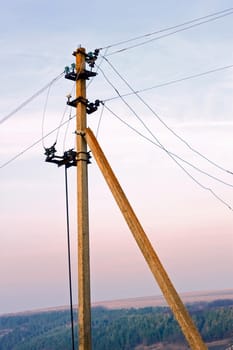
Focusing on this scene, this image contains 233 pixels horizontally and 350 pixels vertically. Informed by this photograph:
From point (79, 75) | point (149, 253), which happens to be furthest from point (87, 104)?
point (149, 253)

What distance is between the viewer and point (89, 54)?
52.6ft

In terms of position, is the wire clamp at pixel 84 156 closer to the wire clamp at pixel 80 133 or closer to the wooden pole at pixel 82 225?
the wooden pole at pixel 82 225

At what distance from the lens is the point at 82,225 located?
14195mm

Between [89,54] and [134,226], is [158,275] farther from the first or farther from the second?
[89,54]

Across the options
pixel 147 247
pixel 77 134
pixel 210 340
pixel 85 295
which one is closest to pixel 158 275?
pixel 147 247

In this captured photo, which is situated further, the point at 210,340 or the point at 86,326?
the point at 210,340

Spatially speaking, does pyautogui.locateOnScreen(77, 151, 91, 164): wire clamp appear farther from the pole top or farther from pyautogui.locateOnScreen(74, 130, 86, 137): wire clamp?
the pole top

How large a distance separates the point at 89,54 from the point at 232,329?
197 metres

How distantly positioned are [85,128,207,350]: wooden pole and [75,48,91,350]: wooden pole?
390 mm

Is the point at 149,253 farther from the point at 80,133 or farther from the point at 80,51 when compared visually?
the point at 80,51

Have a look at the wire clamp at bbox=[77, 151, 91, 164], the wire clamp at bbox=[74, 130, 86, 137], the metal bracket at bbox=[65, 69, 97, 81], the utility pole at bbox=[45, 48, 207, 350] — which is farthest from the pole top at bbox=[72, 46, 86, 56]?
the wire clamp at bbox=[77, 151, 91, 164]

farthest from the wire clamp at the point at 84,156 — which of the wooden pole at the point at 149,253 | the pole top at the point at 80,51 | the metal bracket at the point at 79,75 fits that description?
the pole top at the point at 80,51

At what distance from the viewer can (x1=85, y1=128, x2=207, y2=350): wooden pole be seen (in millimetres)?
11890

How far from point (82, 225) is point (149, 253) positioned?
2284 millimetres
